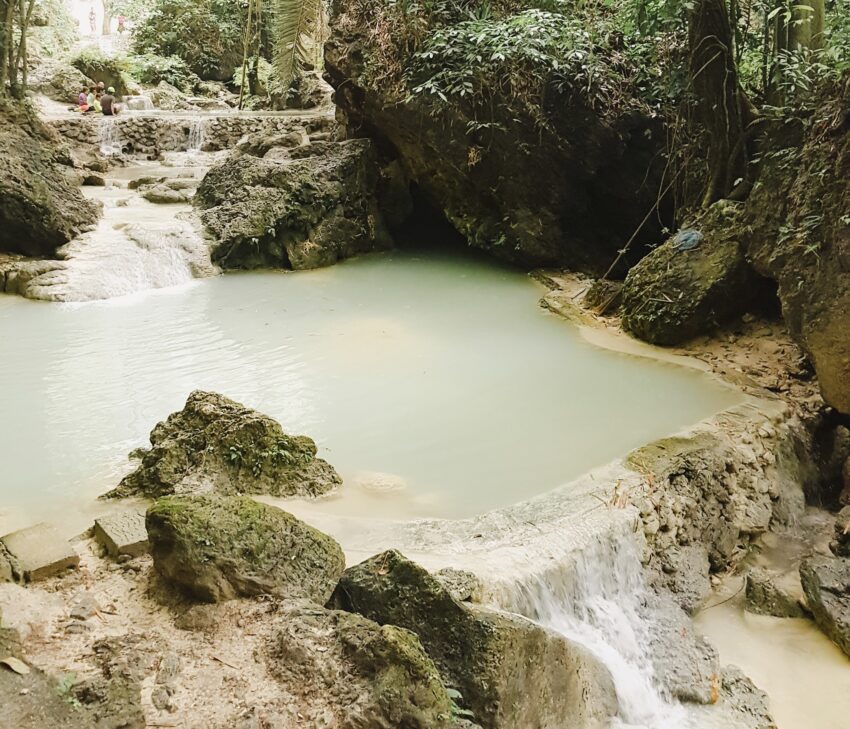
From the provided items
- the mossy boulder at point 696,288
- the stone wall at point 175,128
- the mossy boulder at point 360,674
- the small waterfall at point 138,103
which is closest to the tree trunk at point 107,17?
the small waterfall at point 138,103

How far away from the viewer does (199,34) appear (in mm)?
22703

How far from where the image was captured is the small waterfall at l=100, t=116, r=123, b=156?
51.7ft

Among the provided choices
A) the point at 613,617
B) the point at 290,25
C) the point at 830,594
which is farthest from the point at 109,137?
the point at 830,594

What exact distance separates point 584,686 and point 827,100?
200 inches

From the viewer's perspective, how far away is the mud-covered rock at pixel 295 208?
1116 centimetres

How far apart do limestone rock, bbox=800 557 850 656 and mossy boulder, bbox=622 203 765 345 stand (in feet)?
11.5

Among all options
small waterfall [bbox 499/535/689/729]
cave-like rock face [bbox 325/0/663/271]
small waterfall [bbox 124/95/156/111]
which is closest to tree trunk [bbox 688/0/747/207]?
cave-like rock face [bbox 325/0/663/271]

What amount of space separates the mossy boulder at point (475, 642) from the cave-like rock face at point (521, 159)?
8458 millimetres

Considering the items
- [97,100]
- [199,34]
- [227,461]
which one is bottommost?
[227,461]

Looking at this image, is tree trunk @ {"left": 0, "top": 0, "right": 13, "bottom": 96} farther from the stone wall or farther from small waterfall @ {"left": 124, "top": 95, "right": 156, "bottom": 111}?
small waterfall @ {"left": 124, "top": 95, "right": 156, "bottom": 111}

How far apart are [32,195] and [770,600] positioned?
9950 mm

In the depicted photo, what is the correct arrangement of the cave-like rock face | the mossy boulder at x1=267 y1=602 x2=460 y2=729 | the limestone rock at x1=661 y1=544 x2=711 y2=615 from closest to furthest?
the mossy boulder at x1=267 y1=602 x2=460 y2=729 < the limestone rock at x1=661 y1=544 x2=711 y2=615 < the cave-like rock face

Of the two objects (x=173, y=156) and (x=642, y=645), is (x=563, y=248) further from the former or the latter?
(x=173, y=156)

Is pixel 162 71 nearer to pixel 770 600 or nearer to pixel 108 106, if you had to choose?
pixel 108 106
